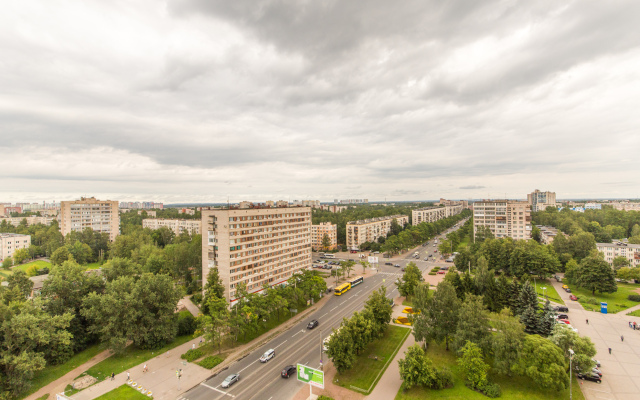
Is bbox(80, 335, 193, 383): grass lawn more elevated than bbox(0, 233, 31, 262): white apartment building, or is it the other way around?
bbox(0, 233, 31, 262): white apartment building

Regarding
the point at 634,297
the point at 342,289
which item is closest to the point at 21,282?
the point at 342,289

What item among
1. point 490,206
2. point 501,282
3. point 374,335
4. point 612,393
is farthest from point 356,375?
point 490,206

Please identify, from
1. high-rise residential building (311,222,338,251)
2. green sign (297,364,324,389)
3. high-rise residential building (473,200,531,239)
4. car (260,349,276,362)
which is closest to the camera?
green sign (297,364,324,389)

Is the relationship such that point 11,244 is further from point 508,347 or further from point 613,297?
point 613,297

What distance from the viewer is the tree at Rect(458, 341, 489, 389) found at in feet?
97.0

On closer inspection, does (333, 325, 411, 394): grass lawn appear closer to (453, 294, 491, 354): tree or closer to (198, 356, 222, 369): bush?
(453, 294, 491, 354): tree

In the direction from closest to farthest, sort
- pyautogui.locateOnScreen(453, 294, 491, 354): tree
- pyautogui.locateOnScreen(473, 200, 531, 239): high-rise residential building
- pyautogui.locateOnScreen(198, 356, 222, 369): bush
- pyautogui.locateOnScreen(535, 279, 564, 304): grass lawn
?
pyautogui.locateOnScreen(453, 294, 491, 354): tree, pyautogui.locateOnScreen(198, 356, 222, 369): bush, pyautogui.locateOnScreen(535, 279, 564, 304): grass lawn, pyautogui.locateOnScreen(473, 200, 531, 239): high-rise residential building

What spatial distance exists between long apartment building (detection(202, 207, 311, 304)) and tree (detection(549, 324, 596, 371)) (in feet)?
152

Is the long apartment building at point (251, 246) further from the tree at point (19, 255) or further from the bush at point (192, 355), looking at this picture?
the tree at point (19, 255)

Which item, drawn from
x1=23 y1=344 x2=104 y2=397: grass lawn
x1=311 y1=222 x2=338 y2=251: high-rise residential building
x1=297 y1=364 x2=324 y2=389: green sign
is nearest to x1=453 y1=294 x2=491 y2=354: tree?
x1=297 y1=364 x2=324 y2=389: green sign

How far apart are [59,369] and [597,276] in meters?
91.2

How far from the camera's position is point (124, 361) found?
37594 mm

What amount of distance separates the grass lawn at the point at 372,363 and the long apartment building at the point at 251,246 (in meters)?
26.1

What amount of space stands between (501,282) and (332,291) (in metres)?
33.6
